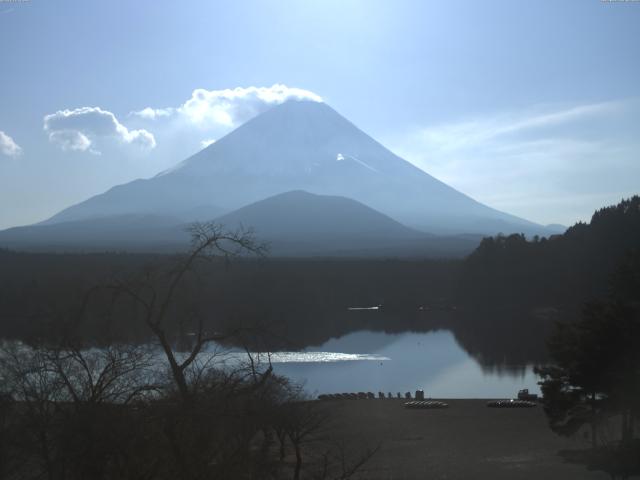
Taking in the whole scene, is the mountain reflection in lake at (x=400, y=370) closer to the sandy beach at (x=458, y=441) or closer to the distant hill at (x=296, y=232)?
the sandy beach at (x=458, y=441)

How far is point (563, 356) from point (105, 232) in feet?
278

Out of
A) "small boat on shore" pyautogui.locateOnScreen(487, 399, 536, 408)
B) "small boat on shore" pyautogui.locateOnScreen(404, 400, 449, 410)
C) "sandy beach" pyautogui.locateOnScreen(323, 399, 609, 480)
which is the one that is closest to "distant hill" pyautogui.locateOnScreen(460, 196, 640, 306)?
"small boat on shore" pyautogui.locateOnScreen(487, 399, 536, 408)

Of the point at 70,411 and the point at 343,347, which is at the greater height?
the point at 70,411

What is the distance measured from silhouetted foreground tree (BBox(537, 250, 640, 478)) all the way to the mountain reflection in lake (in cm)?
622

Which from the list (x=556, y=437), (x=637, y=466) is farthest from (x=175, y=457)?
(x=556, y=437)

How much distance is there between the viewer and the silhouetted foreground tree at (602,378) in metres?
8.05

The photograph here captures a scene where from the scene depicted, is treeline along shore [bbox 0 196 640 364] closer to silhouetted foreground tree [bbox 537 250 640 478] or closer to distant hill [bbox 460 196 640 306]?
distant hill [bbox 460 196 640 306]

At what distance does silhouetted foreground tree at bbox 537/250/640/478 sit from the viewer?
805cm

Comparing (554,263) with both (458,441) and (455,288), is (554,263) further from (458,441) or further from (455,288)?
(458,441)

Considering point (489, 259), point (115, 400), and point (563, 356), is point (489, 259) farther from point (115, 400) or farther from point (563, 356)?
point (115, 400)

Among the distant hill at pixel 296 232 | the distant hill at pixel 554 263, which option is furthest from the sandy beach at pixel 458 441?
the distant hill at pixel 296 232

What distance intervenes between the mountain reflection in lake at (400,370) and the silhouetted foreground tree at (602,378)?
6.22 meters

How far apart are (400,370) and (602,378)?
36.6 feet

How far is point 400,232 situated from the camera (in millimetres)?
90125
